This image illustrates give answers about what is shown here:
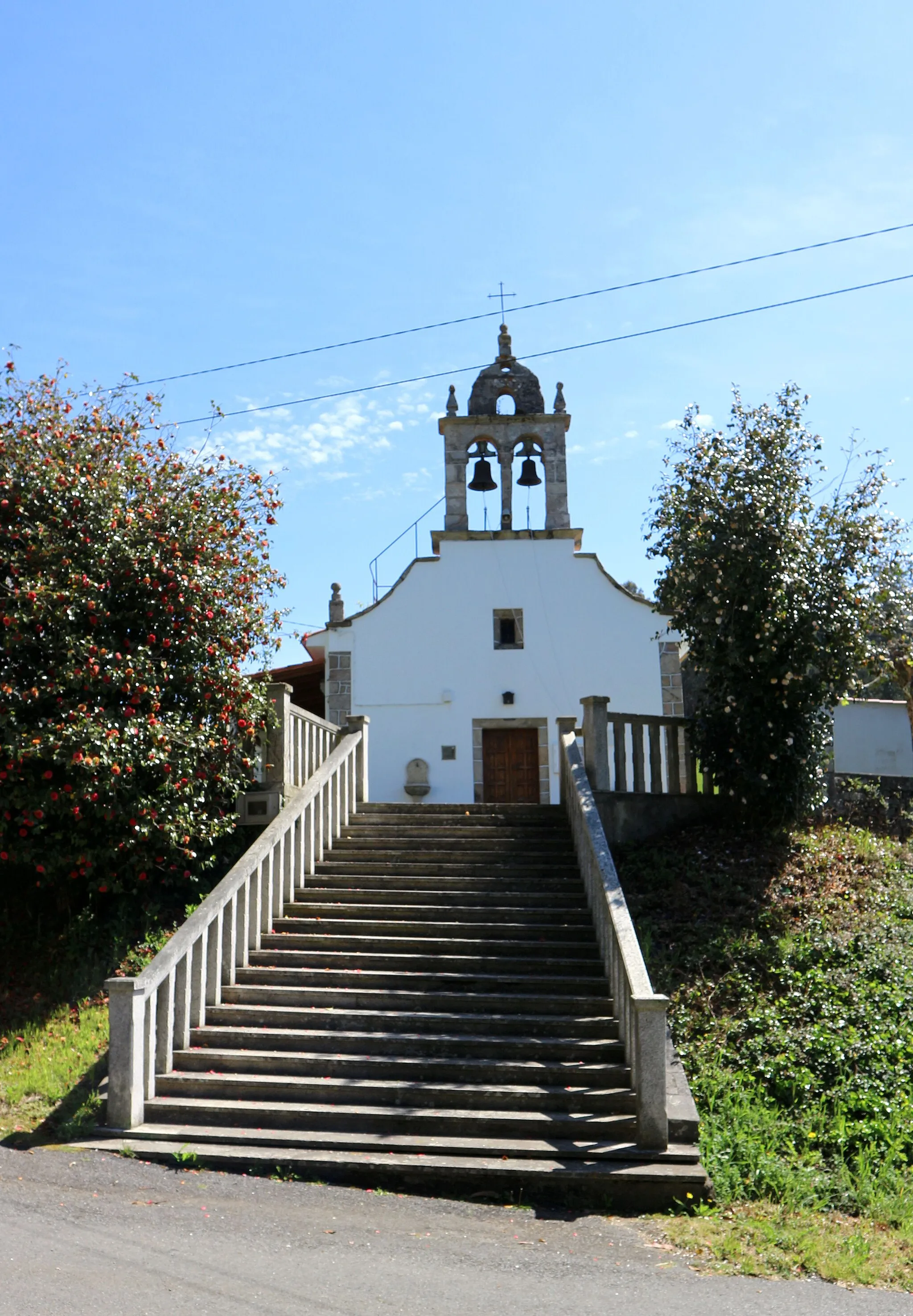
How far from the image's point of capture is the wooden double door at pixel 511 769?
730 inches

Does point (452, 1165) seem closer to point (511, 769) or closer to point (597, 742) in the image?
point (597, 742)

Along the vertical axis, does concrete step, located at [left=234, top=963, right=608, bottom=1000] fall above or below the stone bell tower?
below

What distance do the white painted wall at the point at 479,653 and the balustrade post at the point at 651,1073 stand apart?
11526 millimetres

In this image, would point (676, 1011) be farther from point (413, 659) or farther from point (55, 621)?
point (413, 659)

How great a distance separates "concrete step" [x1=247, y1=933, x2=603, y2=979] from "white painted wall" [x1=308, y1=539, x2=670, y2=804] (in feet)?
30.7

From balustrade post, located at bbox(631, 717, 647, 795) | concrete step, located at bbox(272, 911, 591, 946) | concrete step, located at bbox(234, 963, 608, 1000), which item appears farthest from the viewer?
balustrade post, located at bbox(631, 717, 647, 795)

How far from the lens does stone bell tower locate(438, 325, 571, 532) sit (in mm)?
19000

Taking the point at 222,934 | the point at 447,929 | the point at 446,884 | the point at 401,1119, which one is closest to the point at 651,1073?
the point at 401,1119

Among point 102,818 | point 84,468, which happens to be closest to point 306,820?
point 102,818

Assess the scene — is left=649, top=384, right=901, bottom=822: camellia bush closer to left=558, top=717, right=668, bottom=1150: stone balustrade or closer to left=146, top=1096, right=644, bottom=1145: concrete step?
left=558, top=717, right=668, bottom=1150: stone balustrade

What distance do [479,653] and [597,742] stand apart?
751 cm

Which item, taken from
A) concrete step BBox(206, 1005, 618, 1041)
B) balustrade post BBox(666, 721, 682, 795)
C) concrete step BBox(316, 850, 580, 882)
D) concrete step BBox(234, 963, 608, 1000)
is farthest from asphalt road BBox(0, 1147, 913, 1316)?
balustrade post BBox(666, 721, 682, 795)

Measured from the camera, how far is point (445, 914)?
9531 mm

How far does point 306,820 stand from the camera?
10398 mm
